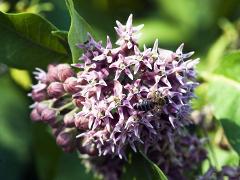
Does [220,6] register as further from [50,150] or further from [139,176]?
[139,176]

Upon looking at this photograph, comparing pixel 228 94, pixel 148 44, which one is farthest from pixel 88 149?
pixel 148 44

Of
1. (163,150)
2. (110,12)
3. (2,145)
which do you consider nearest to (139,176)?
(163,150)

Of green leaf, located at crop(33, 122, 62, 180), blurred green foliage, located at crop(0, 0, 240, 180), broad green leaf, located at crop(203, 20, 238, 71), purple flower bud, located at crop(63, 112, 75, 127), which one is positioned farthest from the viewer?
broad green leaf, located at crop(203, 20, 238, 71)

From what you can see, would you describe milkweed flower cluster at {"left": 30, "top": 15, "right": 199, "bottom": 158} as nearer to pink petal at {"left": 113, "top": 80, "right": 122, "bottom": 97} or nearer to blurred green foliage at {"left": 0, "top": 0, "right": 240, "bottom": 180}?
pink petal at {"left": 113, "top": 80, "right": 122, "bottom": 97}

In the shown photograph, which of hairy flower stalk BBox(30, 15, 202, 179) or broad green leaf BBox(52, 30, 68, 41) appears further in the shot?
broad green leaf BBox(52, 30, 68, 41)

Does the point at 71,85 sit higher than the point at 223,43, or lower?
lower

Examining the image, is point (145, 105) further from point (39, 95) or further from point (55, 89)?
point (39, 95)

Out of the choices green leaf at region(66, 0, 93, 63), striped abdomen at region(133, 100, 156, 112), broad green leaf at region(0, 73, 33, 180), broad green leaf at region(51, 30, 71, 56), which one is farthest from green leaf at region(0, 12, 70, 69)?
broad green leaf at region(0, 73, 33, 180)
